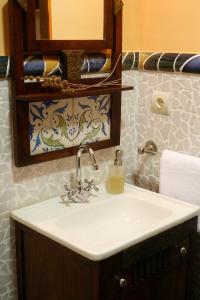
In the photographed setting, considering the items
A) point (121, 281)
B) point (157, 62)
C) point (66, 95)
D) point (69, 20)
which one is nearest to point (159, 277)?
point (121, 281)

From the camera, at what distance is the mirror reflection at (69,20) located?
1.39m

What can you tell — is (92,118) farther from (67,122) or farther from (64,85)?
(64,85)

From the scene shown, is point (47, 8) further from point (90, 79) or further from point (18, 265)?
point (18, 265)

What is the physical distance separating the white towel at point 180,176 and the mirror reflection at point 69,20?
1.74ft

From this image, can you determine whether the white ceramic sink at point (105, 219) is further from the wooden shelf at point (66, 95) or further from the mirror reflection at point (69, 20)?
the mirror reflection at point (69, 20)

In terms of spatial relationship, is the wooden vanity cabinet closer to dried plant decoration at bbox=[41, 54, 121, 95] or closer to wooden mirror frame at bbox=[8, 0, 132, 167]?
wooden mirror frame at bbox=[8, 0, 132, 167]

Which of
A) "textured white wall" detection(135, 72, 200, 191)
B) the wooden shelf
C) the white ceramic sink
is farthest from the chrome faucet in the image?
"textured white wall" detection(135, 72, 200, 191)

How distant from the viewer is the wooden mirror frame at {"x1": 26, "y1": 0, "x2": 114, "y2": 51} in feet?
4.42

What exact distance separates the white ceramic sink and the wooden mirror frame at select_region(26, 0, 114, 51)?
21.8 inches

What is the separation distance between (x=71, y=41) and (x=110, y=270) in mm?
766

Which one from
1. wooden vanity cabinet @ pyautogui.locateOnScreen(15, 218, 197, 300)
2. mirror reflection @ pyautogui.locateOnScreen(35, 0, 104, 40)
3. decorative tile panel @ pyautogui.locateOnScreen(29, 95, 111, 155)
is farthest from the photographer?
decorative tile panel @ pyautogui.locateOnScreen(29, 95, 111, 155)

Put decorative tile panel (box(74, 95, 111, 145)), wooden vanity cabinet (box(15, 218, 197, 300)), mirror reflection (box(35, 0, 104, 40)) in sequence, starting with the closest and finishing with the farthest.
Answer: wooden vanity cabinet (box(15, 218, 197, 300))
mirror reflection (box(35, 0, 104, 40))
decorative tile panel (box(74, 95, 111, 145))

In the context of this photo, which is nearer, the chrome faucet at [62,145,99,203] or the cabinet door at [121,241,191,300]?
the cabinet door at [121,241,191,300]

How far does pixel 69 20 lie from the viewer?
1.48m
